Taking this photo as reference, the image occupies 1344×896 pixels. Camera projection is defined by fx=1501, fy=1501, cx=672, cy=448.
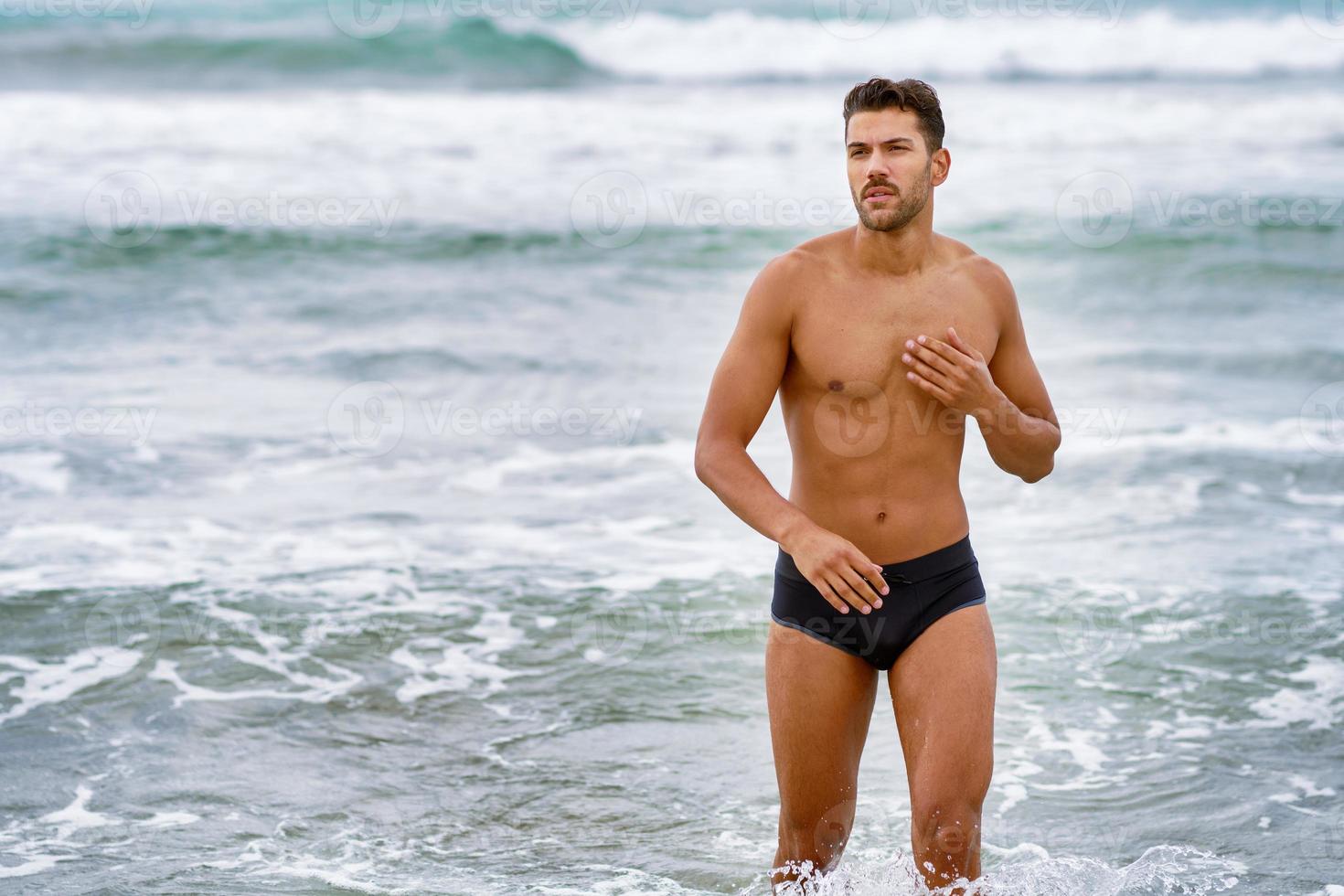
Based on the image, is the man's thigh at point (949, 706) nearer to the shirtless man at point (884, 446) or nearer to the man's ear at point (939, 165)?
the shirtless man at point (884, 446)

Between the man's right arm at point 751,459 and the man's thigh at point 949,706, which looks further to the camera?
the man's thigh at point 949,706

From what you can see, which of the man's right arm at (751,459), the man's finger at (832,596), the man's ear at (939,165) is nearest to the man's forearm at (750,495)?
the man's right arm at (751,459)

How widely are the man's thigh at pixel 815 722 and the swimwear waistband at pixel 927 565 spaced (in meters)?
0.22

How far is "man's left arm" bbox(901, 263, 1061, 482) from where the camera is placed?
12.0ft

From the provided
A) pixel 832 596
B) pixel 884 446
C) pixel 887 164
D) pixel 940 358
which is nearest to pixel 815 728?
pixel 832 596

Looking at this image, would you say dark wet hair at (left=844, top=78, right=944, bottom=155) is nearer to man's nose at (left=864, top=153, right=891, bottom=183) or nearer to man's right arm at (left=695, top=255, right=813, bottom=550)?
man's nose at (left=864, top=153, right=891, bottom=183)

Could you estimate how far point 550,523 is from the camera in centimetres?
877

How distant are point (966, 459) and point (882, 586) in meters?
6.67

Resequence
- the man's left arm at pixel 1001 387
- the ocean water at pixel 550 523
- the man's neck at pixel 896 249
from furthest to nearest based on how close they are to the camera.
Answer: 1. the ocean water at pixel 550 523
2. the man's neck at pixel 896 249
3. the man's left arm at pixel 1001 387

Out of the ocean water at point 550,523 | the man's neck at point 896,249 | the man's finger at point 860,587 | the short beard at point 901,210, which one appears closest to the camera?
the man's finger at point 860,587

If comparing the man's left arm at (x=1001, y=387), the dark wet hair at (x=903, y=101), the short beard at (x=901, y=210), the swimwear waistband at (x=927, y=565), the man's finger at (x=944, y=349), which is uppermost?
the dark wet hair at (x=903, y=101)

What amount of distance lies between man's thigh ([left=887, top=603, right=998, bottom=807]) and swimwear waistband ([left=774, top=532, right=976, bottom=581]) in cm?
12

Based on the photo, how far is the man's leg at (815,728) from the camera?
3.87 meters

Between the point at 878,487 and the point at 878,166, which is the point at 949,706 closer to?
the point at 878,487
